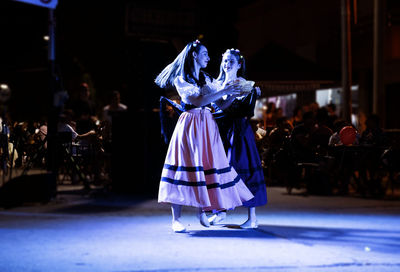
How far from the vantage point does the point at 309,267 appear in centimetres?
645

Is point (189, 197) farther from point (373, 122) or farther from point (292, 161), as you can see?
point (373, 122)

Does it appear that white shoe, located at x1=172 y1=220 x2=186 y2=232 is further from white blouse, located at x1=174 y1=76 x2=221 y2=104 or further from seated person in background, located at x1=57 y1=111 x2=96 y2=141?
seated person in background, located at x1=57 y1=111 x2=96 y2=141

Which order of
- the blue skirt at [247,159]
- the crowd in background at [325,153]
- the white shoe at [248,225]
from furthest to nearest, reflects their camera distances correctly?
the crowd in background at [325,153] < the white shoe at [248,225] < the blue skirt at [247,159]

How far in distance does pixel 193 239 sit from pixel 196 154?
854 millimetres

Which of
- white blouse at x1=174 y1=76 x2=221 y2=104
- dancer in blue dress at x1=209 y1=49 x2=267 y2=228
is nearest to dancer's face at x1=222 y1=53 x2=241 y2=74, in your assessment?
dancer in blue dress at x1=209 y1=49 x2=267 y2=228

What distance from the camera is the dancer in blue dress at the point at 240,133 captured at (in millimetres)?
8250

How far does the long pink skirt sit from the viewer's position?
8.01 meters

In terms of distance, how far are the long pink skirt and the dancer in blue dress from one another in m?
0.26

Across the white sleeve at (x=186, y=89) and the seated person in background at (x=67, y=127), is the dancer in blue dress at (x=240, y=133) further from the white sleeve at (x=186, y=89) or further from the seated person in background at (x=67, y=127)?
the seated person in background at (x=67, y=127)

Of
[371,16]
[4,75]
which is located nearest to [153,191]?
[371,16]

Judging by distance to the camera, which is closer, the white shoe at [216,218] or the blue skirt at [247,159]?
the blue skirt at [247,159]

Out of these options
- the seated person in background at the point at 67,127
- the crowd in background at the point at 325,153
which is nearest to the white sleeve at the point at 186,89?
the crowd in background at the point at 325,153

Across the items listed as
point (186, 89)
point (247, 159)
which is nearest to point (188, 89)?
A: point (186, 89)

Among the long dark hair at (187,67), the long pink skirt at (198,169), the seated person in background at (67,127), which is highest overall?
the long dark hair at (187,67)
